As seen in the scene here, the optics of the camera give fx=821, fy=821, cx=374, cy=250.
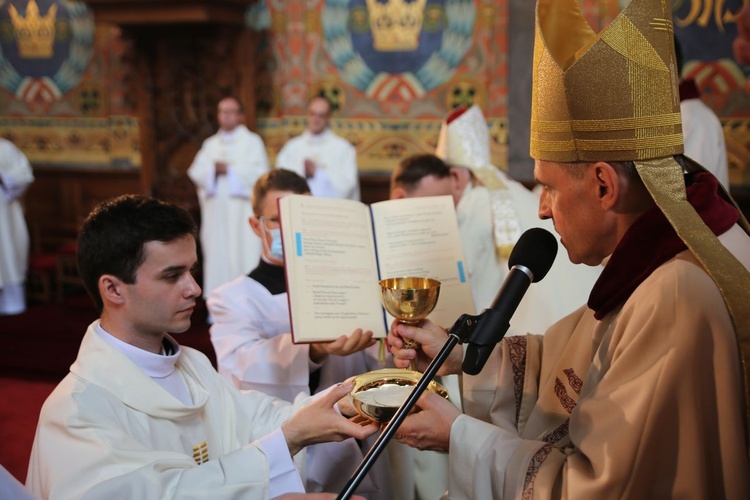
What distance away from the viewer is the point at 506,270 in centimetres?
466

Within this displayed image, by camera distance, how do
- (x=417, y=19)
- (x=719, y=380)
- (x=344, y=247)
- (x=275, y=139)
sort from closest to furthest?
1. (x=719, y=380)
2. (x=344, y=247)
3. (x=417, y=19)
4. (x=275, y=139)

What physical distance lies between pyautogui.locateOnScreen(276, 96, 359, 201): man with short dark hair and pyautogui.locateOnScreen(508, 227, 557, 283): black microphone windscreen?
745cm

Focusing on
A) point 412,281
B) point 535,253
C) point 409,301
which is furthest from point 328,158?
point 535,253

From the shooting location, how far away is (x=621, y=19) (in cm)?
194

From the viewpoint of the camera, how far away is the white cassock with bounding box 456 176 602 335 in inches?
166

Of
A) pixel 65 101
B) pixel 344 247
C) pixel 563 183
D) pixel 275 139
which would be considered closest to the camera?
pixel 563 183

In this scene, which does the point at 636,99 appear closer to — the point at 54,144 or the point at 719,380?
the point at 719,380

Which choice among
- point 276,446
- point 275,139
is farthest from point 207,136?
point 276,446

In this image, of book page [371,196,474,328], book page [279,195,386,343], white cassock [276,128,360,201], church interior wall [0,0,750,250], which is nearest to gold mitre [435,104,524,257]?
book page [371,196,474,328]

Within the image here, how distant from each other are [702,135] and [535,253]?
16.9ft

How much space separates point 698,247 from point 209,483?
1.31 metres

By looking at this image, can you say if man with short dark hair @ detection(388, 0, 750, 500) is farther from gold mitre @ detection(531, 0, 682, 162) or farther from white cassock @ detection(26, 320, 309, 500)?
white cassock @ detection(26, 320, 309, 500)

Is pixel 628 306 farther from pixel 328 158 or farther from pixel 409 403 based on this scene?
pixel 328 158

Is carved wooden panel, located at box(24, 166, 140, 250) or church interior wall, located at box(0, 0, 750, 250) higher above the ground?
church interior wall, located at box(0, 0, 750, 250)
